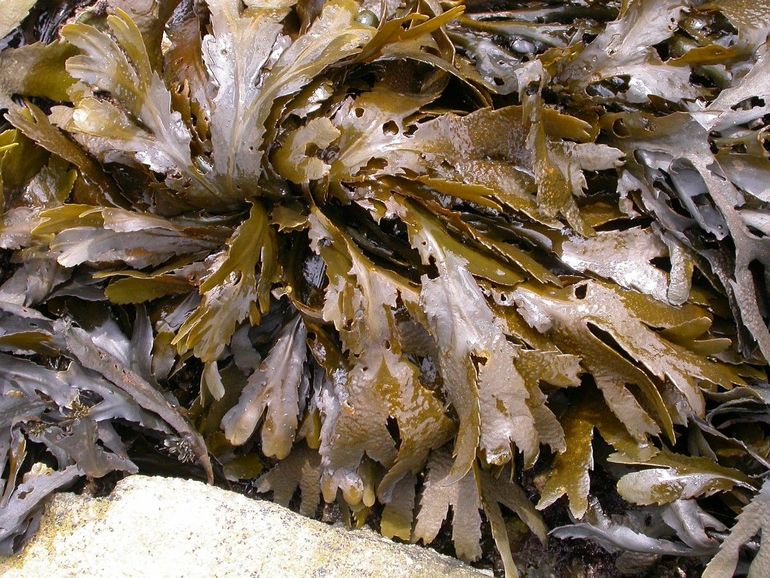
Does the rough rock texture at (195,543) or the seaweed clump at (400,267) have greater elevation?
the seaweed clump at (400,267)

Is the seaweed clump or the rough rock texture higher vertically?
the seaweed clump

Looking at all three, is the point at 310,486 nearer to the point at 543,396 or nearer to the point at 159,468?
the point at 159,468

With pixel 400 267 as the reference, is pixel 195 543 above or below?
below

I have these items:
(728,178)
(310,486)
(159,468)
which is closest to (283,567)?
(310,486)

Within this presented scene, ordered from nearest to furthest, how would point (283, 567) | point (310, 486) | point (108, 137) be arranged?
point (283, 567), point (108, 137), point (310, 486)

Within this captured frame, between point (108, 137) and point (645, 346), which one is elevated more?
point (108, 137)
